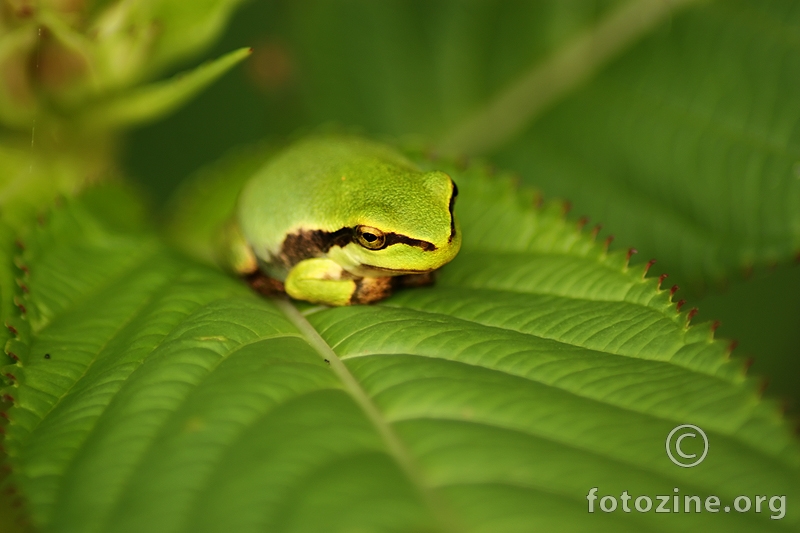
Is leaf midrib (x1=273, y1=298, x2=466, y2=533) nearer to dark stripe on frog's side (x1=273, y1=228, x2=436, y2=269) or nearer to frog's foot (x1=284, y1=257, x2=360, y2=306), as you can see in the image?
frog's foot (x1=284, y1=257, x2=360, y2=306)

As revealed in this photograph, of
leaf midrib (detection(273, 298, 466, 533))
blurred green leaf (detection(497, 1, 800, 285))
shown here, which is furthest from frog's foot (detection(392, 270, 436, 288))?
Result: blurred green leaf (detection(497, 1, 800, 285))

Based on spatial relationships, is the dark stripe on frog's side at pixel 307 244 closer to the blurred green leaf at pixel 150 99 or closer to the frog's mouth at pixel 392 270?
the frog's mouth at pixel 392 270

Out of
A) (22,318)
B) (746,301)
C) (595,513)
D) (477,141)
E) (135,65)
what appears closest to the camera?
(595,513)

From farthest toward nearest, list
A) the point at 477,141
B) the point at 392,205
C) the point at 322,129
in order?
the point at 477,141
the point at 322,129
the point at 392,205

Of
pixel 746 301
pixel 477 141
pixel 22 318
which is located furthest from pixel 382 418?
pixel 746 301

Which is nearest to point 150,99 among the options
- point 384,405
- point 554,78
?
point 384,405

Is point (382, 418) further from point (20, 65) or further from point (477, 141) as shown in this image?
point (477, 141)

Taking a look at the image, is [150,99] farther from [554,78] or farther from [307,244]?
[554,78]
